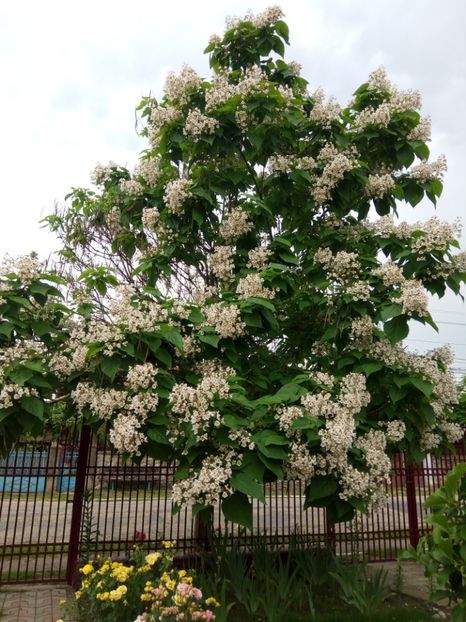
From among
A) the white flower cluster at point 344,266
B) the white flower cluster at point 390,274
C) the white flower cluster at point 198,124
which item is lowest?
the white flower cluster at point 390,274

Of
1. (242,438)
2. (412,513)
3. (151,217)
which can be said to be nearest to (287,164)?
(151,217)

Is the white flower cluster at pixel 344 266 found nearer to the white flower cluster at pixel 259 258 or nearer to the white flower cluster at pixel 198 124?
the white flower cluster at pixel 259 258

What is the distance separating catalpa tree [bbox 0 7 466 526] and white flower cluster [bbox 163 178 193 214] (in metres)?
0.02

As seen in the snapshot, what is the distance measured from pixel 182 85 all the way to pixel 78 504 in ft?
15.0

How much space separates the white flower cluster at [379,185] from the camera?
526cm

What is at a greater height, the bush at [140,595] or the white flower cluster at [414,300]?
the white flower cluster at [414,300]

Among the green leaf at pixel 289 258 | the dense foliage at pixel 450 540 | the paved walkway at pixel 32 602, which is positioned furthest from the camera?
the green leaf at pixel 289 258

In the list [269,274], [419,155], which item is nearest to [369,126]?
[419,155]

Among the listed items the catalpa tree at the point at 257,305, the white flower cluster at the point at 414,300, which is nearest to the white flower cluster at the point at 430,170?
the catalpa tree at the point at 257,305

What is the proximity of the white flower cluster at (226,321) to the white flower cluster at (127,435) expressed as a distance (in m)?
1.01

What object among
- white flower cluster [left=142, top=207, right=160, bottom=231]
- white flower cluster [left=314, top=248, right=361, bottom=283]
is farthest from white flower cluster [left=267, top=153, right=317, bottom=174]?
white flower cluster [left=142, top=207, right=160, bottom=231]

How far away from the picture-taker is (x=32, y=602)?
527 centimetres

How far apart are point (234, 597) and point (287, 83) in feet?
17.8

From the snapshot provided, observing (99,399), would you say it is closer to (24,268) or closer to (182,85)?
(24,268)
